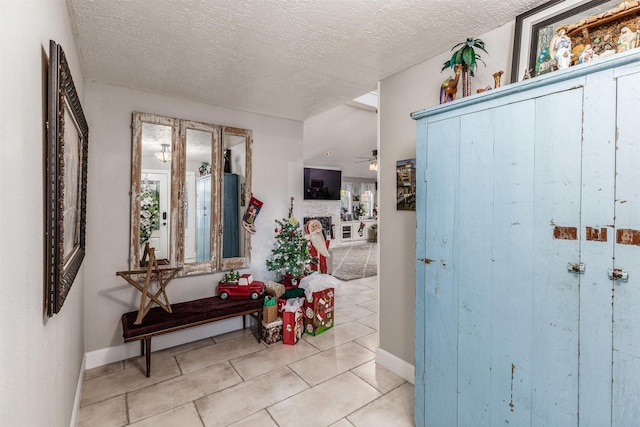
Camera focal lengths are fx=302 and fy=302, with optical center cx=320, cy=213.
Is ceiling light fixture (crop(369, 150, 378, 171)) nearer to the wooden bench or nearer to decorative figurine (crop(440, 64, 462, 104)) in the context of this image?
the wooden bench

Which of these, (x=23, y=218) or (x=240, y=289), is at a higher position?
(x=23, y=218)

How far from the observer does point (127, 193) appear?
2.81 meters

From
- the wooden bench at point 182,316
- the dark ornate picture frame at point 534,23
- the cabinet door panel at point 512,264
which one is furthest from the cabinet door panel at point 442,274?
the wooden bench at point 182,316

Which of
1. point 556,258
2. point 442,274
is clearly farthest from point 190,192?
point 556,258

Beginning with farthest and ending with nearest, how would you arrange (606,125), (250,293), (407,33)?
(250,293) → (407,33) → (606,125)

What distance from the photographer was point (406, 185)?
2.45 meters

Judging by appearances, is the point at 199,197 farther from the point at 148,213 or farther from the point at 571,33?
the point at 571,33

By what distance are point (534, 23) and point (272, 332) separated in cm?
319

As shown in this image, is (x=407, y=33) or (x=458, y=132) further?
(x=407, y=33)

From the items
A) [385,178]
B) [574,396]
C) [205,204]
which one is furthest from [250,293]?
[574,396]

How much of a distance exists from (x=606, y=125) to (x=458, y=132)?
604mm

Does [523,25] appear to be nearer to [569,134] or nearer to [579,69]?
[579,69]

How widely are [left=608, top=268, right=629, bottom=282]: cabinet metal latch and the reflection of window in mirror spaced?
120 inches

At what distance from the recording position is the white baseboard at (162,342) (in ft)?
8.80
